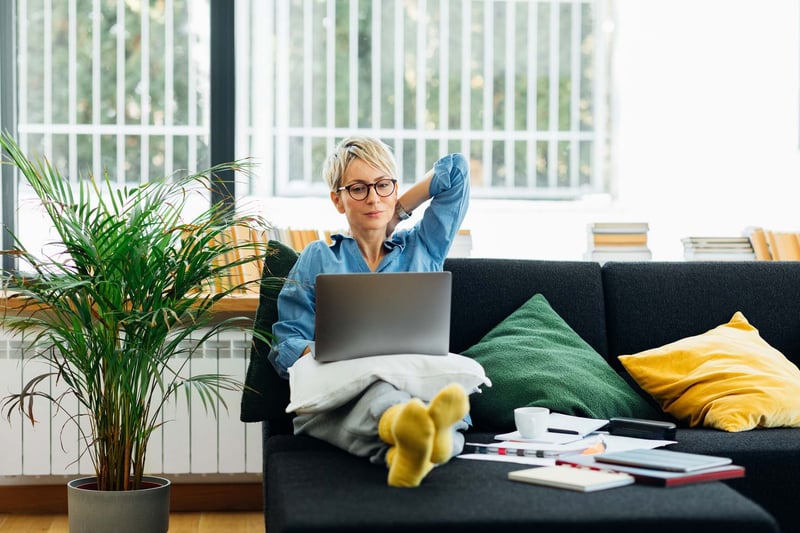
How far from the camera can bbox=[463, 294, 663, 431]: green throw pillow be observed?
2.34 m

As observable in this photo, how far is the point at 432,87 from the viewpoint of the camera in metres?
3.72

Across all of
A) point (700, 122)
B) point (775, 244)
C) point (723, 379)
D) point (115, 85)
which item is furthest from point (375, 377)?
point (700, 122)

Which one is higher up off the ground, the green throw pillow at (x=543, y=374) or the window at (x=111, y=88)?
the window at (x=111, y=88)

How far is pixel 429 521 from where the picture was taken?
1508mm

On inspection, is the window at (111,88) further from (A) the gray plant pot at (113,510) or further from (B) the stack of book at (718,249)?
(B) the stack of book at (718,249)

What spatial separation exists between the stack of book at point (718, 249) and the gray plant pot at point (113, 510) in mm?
2025

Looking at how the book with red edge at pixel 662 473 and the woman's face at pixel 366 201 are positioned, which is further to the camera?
the woman's face at pixel 366 201

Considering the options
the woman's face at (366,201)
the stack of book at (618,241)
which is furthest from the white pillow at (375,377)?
the stack of book at (618,241)

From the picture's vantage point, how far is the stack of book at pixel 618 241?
332 centimetres

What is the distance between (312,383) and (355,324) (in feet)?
0.52

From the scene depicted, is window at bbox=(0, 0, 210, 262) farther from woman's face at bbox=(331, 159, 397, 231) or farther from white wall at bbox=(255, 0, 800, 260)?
woman's face at bbox=(331, 159, 397, 231)

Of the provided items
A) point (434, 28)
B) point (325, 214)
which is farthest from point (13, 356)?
point (434, 28)

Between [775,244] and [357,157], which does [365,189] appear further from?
[775,244]

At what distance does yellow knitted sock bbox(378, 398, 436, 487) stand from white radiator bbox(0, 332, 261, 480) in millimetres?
1451
